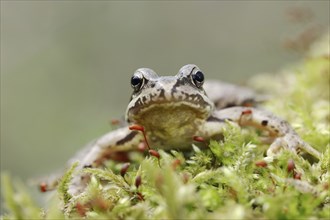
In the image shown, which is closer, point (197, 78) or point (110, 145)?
point (197, 78)

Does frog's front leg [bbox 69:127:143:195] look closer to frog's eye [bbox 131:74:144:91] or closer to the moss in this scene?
the moss

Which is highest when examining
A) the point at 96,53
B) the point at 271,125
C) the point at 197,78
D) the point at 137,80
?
the point at 96,53

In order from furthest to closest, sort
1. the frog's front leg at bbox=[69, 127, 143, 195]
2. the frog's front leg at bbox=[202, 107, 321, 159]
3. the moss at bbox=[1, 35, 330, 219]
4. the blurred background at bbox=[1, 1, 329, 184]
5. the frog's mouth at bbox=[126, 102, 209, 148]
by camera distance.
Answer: the blurred background at bbox=[1, 1, 329, 184] < the frog's front leg at bbox=[69, 127, 143, 195] < the frog's mouth at bbox=[126, 102, 209, 148] < the frog's front leg at bbox=[202, 107, 321, 159] < the moss at bbox=[1, 35, 330, 219]

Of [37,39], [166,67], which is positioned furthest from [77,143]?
[37,39]

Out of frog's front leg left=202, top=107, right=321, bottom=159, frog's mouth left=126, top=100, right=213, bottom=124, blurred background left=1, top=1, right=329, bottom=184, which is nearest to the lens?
frog's front leg left=202, top=107, right=321, bottom=159

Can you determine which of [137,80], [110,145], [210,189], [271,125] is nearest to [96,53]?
[110,145]

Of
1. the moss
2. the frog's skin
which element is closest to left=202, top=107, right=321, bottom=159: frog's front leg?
the frog's skin

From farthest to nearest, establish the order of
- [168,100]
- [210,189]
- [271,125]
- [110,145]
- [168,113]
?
[110,145] < [271,125] < [168,113] < [168,100] < [210,189]

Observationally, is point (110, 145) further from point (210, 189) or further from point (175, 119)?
point (210, 189)
